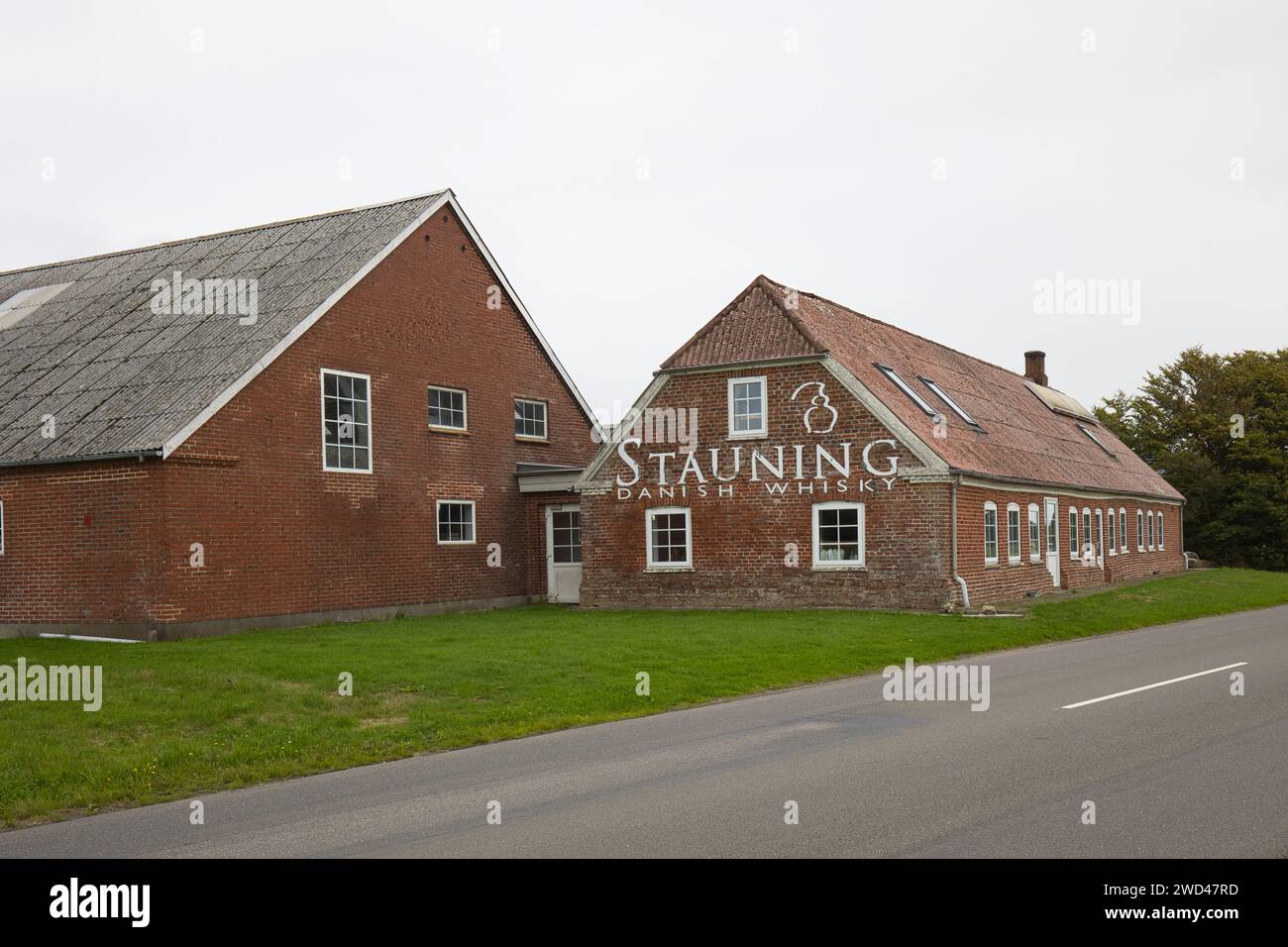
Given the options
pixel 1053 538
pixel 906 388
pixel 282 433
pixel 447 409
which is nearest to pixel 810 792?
pixel 282 433

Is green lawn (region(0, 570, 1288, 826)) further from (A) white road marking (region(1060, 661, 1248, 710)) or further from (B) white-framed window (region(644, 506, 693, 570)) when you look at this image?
(A) white road marking (region(1060, 661, 1248, 710))

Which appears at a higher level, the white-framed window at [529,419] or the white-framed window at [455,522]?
the white-framed window at [529,419]

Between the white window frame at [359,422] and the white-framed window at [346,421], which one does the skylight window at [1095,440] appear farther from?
the white-framed window at [346,421]

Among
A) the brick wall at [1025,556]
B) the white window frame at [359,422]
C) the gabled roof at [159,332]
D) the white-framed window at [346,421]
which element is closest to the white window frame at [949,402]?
the brick wall at [1025,556]

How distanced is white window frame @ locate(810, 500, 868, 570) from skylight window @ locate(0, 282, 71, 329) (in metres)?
18.5

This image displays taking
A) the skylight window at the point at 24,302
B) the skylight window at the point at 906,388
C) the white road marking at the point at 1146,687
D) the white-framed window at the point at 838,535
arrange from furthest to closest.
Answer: the skylight window at the point at 24,302 → the skylight window at the point at 906,388 → the white-framed window at the point at 838,535 → the white road marking at the point at 1146,687

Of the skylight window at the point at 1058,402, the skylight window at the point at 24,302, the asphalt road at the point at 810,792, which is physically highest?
the skylight window at the point at 24,302

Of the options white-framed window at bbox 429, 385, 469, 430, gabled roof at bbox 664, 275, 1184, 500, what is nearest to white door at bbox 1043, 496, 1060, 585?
gabled roof at bbox 664, 275, 1184, 500

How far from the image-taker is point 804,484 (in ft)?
88.4

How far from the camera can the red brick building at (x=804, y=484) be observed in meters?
25.8

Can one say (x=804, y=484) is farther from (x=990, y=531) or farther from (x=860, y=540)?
(x=990, y=531)

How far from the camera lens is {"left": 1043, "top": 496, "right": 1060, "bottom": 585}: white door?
31953 millimetres

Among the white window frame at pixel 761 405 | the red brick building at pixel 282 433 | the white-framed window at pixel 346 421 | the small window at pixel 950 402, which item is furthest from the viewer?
the small window at pixel 950 402

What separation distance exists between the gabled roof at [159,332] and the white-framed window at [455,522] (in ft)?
17.2
